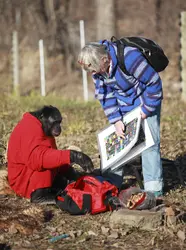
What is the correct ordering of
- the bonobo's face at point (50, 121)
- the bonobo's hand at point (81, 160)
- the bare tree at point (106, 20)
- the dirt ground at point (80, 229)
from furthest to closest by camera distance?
the bare tree at point (106, 20)
the bonobo's face at point (50, 121)
the bonobo's hand at point (81, 160)
the dirt ground at point (80, 229)

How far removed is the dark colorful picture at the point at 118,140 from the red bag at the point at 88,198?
0.33 meters

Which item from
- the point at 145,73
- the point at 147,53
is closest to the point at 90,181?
the point at 145,73

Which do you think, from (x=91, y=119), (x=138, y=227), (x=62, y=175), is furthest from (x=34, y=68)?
(x=138, y=227)

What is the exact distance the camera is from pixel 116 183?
6480 mm

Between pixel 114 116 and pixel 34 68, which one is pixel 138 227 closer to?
pixel 114 116

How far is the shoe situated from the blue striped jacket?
0.88 m

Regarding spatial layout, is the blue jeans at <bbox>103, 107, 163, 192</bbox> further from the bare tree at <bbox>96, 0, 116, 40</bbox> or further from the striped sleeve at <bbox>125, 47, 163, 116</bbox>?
the bare tree at <bbox>96, 0, 116, 40</bbox>

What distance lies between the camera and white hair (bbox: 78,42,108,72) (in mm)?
5656

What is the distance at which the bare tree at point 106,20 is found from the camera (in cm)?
1741

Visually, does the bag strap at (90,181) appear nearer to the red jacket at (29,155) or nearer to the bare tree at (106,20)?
the red jacket at (29,155)

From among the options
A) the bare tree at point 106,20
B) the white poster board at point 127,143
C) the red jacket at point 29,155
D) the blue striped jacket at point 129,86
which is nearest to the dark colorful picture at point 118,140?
the white poster board at point 127,143

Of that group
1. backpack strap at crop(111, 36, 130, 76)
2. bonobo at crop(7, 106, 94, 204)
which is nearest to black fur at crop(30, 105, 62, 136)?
bonobo at crop(7, 106, 94, 204)

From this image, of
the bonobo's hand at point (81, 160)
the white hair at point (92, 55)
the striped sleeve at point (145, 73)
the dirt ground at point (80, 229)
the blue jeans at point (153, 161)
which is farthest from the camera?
the blue jeans at point (153, 161)

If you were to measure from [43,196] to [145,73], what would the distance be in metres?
1.48
